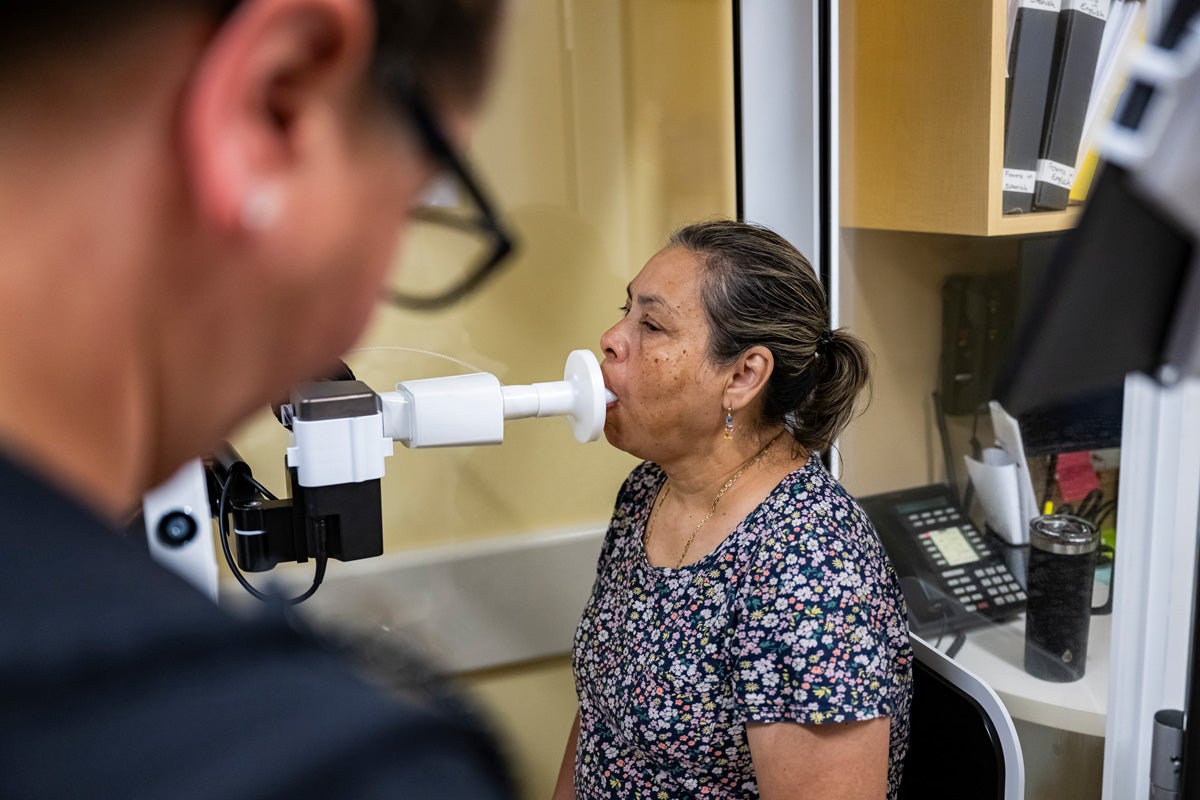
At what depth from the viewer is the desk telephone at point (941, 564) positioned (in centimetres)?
160

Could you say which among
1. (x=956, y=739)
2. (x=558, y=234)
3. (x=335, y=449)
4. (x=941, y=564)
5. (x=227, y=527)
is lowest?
(x=956, y=739)

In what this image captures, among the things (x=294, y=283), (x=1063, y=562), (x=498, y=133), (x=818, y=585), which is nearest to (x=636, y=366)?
(x=818, y=585)

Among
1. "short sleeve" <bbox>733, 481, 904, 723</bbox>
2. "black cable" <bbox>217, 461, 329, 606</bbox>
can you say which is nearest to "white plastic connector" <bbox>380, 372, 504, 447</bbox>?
"black cable" <bbox>217, 461, 329, 606</bbox>

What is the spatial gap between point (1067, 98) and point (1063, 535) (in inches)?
23.8

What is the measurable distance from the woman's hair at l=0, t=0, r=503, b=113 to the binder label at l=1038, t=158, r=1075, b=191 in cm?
118

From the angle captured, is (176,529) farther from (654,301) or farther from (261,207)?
(261,207)

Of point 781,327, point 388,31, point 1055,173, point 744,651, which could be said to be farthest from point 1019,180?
point 388,31

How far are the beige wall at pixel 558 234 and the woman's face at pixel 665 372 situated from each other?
34 centimetres

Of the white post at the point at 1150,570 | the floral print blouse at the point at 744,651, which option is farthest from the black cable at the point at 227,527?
the white post at the point at 1150,570

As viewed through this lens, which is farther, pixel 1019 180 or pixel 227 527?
pixel 1019 180

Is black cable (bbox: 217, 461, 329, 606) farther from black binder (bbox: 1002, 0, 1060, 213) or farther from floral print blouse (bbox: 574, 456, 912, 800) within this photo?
black binder (bbox: 1002, 0, 1060, 213)

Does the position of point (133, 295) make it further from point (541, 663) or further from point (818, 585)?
point (541, 663)

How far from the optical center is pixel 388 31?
1.02ft

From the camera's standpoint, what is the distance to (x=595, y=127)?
5.81 ft
